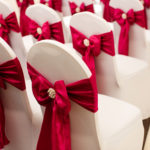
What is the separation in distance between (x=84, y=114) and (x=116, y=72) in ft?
2.08

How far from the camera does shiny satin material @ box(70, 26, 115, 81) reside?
1.50 m

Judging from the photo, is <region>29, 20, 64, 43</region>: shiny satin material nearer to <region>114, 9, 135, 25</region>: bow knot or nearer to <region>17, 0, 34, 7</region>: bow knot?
<region>114, 9, 135, 25</region>: bow knot

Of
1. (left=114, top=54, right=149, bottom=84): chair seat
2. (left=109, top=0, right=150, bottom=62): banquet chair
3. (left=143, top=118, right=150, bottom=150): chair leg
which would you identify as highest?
(left=109, top=0, right=150, bottom=62): banquet chair

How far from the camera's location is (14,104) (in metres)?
1.40

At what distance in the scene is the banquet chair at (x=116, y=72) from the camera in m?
1.51

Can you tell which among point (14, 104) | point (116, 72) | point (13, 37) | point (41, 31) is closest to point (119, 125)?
point (116, 72)

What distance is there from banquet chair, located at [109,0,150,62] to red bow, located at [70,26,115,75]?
0.68 meters

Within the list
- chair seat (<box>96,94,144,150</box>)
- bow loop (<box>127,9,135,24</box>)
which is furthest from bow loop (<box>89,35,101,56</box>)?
bow loop (<box>127,9,135,24</box>)

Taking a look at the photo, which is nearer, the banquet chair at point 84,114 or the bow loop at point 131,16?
the banquet chair at point 84,114

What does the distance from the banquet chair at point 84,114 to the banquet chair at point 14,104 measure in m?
0.14

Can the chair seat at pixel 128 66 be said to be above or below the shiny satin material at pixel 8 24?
below

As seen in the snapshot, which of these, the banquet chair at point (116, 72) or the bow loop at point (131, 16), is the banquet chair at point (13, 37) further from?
the bow loop at point (131, 16)

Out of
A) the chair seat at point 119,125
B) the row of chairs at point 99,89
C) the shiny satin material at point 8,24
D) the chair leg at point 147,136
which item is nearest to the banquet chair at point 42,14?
the row of chairs at point 99,89

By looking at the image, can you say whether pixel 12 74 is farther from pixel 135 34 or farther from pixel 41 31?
pixel 135 34
